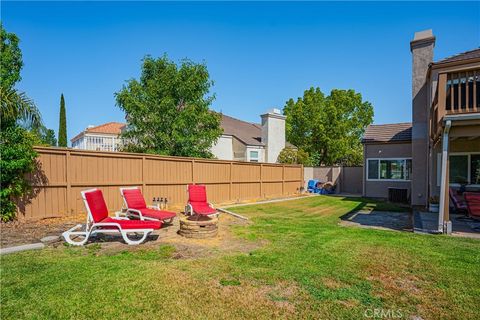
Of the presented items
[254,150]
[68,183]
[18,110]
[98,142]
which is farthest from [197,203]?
[98,142]

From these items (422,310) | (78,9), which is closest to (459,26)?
(422,310)

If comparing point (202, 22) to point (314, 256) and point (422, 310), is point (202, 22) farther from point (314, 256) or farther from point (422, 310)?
point (422, 310)

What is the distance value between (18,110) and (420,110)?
16231mm

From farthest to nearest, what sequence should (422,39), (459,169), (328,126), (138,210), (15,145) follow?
1. (328,126)
2. (422,39)
3. (459,169)
4. (138,210)
5. (15,145)

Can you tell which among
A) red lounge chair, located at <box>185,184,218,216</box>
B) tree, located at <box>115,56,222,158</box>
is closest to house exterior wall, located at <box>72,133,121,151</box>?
tree, located at <box>115,56,222,158</box>

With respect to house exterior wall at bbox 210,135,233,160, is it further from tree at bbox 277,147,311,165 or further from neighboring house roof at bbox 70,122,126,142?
neighboring house roof at bbox 70,122,126,142

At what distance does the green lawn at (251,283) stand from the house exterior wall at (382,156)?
13.7 m

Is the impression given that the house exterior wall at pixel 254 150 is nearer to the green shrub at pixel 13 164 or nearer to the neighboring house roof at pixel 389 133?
the neighboring house roof at pixel 389 133

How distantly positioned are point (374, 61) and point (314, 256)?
16.5 meters

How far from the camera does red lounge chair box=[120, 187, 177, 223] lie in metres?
8.13

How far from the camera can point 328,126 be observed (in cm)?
3616

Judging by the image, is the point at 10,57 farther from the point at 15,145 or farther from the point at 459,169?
the point at 459,169

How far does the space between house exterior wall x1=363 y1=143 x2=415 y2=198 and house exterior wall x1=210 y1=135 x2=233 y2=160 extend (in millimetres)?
10277

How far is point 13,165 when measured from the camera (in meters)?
7.72
